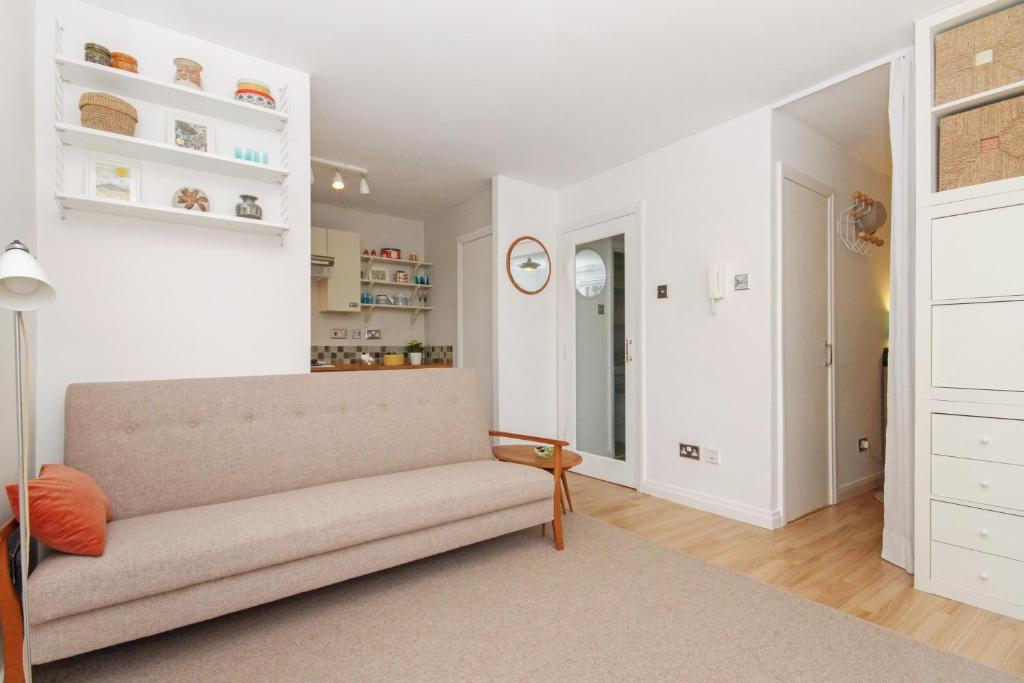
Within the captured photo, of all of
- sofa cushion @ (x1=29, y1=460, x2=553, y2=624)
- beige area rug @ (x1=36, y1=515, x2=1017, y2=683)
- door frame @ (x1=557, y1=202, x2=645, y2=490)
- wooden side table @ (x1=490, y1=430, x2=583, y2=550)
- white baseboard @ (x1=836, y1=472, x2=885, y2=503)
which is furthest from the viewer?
door frame @ (x1=557, y1=202, x2=645, y2=490)

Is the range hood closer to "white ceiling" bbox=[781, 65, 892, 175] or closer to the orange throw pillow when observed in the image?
the orange throw pillow

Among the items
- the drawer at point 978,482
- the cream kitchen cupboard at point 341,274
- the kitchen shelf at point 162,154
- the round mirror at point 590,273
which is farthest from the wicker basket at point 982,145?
the cream kitchen cupboard at point 341,274

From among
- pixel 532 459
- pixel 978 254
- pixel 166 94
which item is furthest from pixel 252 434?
pixel 978 254

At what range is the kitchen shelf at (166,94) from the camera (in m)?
2.20

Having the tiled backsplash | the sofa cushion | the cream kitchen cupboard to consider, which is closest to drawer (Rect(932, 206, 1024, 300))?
the sofa cushion

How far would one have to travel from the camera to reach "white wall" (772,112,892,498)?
347 centimetres

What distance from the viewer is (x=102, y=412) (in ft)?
6.75

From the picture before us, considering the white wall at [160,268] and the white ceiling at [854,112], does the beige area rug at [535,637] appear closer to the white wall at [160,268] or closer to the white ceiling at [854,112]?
the white wall at [160,268]

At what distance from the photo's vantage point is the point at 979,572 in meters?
2.09

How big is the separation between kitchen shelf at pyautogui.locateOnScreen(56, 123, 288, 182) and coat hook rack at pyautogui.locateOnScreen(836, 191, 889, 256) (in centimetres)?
386

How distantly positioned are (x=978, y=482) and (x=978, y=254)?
0.98 m

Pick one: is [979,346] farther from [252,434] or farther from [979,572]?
[252,434]

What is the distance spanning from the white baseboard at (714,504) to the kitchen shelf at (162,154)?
3274mm

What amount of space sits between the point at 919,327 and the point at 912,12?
147cm
